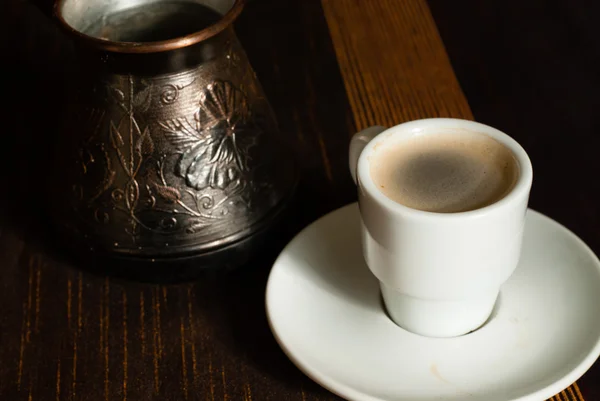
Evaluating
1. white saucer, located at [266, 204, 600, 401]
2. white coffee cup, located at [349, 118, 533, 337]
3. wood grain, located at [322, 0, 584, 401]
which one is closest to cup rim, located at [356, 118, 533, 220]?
white coffee cup, located at [349, 118, 533, 337]

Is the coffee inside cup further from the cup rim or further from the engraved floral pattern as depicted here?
the engraved floral pattern

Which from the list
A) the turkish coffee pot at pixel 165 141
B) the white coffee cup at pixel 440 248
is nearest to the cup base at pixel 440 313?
the white coffee cup at pixel 440 248

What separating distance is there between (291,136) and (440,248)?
13.5 inches

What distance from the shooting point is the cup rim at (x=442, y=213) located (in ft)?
1.56

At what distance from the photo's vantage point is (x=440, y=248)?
1.59ft

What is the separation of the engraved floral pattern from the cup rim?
123 millimetres

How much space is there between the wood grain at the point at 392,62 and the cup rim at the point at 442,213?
9.1 inches

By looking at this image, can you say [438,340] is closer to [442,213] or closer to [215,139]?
[442,213]

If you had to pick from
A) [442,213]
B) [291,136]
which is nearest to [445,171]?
[442,213]

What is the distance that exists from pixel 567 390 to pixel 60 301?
412mm

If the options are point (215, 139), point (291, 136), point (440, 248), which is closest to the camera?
point (440, 248)

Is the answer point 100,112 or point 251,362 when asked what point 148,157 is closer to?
point 100,112

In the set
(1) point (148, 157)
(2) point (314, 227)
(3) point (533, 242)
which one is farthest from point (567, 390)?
(1) point (148, 157)

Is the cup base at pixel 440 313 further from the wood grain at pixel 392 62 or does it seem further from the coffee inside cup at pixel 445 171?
the wood grain at pixel 392 62
